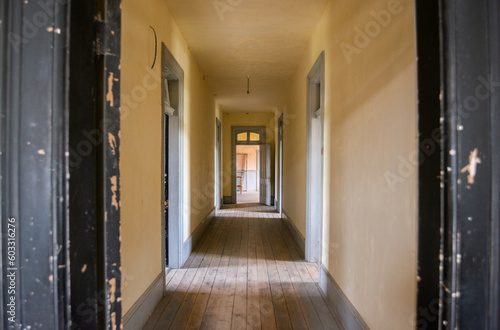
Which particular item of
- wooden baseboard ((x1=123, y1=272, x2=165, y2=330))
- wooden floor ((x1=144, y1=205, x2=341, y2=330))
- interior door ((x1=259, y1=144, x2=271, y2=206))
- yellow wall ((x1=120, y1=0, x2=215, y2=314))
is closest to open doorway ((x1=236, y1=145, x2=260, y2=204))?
interior door ((x1=259, y1=144, x2=271, y2=206))

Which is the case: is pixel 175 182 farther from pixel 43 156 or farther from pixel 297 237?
pixel 43 156

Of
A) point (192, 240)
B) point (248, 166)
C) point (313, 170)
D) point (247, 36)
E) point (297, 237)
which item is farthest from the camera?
point (248, 166)

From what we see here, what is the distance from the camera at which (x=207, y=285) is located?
12.1 feet

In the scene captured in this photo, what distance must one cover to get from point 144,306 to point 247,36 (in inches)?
140

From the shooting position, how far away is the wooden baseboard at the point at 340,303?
242 centimetres

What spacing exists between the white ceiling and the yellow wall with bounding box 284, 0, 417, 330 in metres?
0.51

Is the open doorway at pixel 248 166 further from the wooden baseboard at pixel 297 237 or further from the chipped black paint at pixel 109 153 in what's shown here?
the chipped black paint at pixel 109 153

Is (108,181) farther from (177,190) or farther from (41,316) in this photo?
(177,190)

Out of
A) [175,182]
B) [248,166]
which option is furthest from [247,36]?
[248,166]

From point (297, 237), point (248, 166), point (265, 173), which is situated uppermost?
point (248, 166)

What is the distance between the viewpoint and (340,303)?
2.87 metres

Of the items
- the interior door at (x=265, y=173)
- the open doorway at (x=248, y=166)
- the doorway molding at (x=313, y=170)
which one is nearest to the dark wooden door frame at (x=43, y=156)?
the doorway molding at (x=313, y=170)

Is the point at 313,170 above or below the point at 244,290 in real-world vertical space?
above

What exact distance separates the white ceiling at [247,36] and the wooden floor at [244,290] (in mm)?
3128
